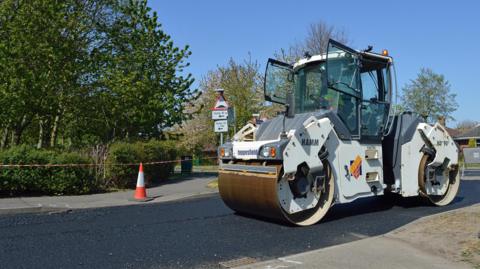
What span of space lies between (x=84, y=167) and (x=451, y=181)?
8.44 metres

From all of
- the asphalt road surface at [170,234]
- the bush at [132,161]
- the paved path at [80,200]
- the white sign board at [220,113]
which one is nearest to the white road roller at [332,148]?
the asphalt road surface at [170,234]

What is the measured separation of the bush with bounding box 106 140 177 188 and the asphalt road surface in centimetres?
382

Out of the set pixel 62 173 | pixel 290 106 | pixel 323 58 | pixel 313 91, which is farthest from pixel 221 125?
pixel 290 106

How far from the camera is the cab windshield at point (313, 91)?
792cm

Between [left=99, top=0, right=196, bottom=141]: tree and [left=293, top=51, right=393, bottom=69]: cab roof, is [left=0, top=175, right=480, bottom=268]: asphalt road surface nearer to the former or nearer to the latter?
[left=293, top=51, right=393, bottom=69]: cab roof

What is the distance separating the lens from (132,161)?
13.9 meters

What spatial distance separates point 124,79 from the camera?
17.3 m

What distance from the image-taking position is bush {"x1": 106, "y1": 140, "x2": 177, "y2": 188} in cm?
1312

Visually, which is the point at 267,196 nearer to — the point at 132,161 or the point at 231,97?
the point at 132,161

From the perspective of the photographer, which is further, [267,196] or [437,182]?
[437,182]

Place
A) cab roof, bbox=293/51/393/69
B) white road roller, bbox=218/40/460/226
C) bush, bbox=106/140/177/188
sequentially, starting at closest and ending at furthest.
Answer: white road roller, bbox=218/40/460/226, cab roof, bbox=293/51/393/69, bush, bbox=106/140/177/188

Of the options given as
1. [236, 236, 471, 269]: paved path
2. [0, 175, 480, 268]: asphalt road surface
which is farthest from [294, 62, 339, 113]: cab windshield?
[236, 236, 471, 269]: paved path

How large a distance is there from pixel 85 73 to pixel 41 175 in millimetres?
7225

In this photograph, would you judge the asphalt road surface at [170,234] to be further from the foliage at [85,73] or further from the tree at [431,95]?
the tree at [431,95]
